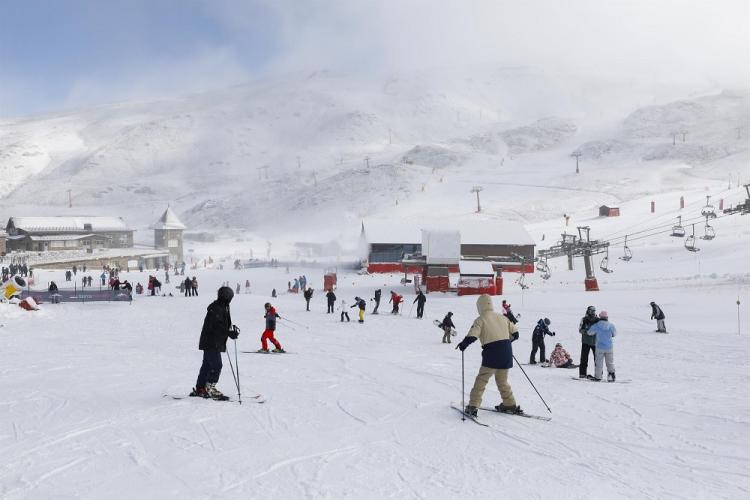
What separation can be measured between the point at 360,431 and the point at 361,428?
14cm

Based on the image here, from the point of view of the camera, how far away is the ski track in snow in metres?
5.80

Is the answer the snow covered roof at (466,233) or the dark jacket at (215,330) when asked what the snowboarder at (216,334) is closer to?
the dark jacket at (215,330)

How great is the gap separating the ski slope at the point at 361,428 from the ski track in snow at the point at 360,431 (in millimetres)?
27

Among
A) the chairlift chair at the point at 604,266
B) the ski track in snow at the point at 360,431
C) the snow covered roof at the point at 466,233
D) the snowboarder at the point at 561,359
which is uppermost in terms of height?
the snow covered roof at the point at 466,233

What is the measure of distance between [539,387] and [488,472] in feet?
15.9

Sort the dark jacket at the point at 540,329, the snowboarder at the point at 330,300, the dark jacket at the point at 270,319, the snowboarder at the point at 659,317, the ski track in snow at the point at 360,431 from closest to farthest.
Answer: the ski track in snow at the point at 360,431 < the dark jacket at the point at 540,329 < the dark jacket at the point at 270,319 < the snowboarder at the point at 659,317 < the snowboarder at the point at 330,300

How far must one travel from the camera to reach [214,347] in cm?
861

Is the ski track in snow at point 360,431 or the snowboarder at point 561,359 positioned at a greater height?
the ski track in snow at point 360,431

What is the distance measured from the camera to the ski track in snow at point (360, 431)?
5.80m

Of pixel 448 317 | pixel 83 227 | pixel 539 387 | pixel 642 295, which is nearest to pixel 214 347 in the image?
pixel 539 387

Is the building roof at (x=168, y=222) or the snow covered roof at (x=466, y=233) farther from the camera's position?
the building roof at (x=168, y=222)

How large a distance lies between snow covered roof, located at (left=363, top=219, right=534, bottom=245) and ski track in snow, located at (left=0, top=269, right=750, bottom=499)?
46.4m

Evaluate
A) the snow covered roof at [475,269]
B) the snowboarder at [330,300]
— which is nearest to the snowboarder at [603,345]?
the snowboarder at [330,300]

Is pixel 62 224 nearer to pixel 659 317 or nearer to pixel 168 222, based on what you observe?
pixel 168 222
